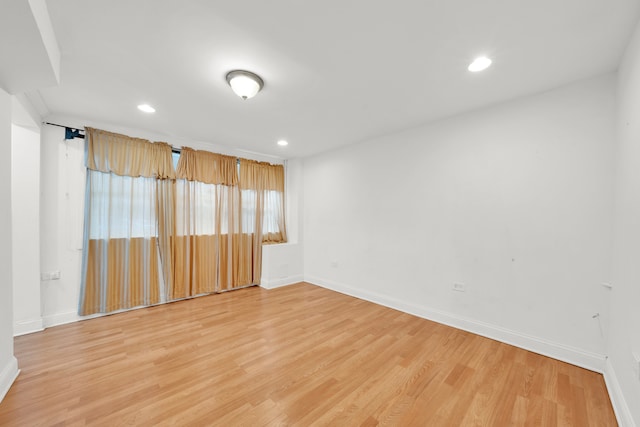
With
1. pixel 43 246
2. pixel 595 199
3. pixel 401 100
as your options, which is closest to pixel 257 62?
pixel 401 100

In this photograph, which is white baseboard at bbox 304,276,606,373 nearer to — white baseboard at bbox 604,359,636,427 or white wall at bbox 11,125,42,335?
white baseboard at bbox 604,359,636,427

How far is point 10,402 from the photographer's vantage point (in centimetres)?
177

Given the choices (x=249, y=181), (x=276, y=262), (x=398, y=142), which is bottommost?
(x=276, y=262)

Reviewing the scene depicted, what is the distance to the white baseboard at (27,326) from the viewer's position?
2.73 metres

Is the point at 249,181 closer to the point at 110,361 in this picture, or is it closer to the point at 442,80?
the point at 110,361

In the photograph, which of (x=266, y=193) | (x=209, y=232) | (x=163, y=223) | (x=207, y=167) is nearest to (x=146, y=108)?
(x=207, y=167)

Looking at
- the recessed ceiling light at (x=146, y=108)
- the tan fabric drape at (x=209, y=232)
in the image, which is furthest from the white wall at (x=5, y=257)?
the tan fabric drape at (x=209, y=232)

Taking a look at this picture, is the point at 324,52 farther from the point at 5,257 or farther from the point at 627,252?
the point at 5,257

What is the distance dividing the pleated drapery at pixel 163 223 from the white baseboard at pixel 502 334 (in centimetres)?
249

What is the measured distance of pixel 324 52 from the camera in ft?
6.21

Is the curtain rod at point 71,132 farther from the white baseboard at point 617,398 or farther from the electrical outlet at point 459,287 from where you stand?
the white baseboard at point 617,398

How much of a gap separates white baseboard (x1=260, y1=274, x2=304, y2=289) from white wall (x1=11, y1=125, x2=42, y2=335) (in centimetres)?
285

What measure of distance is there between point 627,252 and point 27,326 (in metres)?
5.58

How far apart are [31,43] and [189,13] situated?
91 centimetres
